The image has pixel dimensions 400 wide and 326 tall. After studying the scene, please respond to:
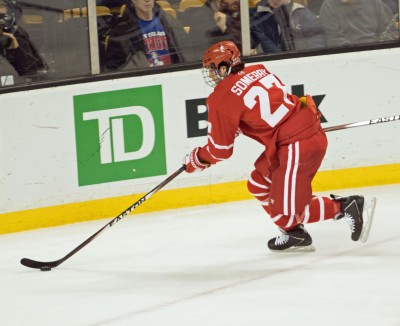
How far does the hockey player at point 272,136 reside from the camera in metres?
4.73

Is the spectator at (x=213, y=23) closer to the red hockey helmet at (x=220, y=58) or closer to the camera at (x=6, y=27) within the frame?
the camera at (x=6, y=27)

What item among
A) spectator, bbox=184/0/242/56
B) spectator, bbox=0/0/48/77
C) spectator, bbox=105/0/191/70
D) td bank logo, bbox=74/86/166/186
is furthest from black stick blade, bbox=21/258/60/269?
spectator, bbox=184/0/242/56

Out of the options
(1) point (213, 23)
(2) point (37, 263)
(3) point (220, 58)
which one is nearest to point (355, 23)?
(1) point (213, 23)

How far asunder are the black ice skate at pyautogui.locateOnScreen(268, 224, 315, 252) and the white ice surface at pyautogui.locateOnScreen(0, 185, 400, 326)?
0.04m

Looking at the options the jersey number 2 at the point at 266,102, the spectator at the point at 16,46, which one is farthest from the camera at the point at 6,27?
the jersey number 2 at the point at 266,102

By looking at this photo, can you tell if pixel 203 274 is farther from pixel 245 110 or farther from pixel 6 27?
pixel 6 27

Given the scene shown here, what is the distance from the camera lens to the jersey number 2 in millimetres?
4734

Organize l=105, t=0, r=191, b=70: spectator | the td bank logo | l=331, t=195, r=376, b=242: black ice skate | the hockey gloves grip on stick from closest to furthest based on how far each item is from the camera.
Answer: the hockey gloves grip on stick → l=331, t=195, r=376, b=242: black ice skate → the td bank logo → l=105, t=0, r=191, b=70: spectator

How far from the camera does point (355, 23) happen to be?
657 cm

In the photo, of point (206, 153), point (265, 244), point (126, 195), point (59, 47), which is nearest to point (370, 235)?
point (265, 244)

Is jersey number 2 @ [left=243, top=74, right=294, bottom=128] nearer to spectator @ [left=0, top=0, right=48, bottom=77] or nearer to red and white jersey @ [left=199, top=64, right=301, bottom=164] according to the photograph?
red and white jersey @ [left=199, top=64, right=301, bottom=164]

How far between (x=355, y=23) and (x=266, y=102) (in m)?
1.98

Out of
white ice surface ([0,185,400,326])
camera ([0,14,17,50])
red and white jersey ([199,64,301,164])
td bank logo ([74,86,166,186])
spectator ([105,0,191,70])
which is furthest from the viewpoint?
spectator ([105,0,191,70])

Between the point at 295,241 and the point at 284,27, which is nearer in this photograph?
the point at 295,241
